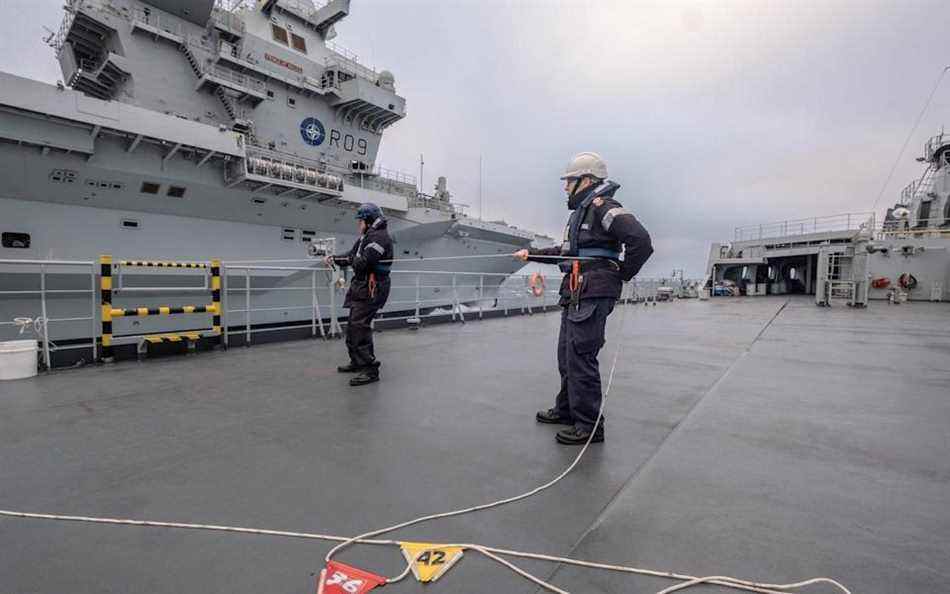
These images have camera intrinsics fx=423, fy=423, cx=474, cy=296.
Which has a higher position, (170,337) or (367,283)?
(367,283)

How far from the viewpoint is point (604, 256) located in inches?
101

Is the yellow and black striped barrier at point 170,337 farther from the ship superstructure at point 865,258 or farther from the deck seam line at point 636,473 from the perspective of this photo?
the ship superstructure at point 865,258

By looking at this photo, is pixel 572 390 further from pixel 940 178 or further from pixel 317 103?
pixel 940 178

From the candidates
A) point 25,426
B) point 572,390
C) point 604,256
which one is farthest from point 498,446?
point 25,426

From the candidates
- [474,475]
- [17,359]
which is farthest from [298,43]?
[474,475]

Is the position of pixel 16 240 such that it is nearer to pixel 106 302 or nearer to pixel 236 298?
pixel 236 298

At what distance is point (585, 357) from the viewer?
2570 millimetres

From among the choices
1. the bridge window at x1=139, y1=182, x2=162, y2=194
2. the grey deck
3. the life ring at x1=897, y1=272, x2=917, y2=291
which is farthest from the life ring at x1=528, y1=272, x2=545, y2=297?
the life ring at x1=897, y1=272, x2=917, y2=291

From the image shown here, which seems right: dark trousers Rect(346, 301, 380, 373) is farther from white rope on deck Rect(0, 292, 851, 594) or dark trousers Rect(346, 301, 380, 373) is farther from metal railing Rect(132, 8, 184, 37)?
metal railing Rect(132, 8, 184, 37)

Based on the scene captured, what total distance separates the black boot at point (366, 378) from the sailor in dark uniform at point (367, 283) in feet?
0.04

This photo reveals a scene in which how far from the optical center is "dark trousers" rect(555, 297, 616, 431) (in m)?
2.50

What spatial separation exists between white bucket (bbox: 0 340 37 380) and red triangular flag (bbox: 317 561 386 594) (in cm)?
441

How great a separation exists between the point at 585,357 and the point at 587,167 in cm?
121

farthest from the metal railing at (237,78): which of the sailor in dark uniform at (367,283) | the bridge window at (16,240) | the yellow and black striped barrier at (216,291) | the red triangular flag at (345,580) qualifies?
the red triangular flag at (345,580)
